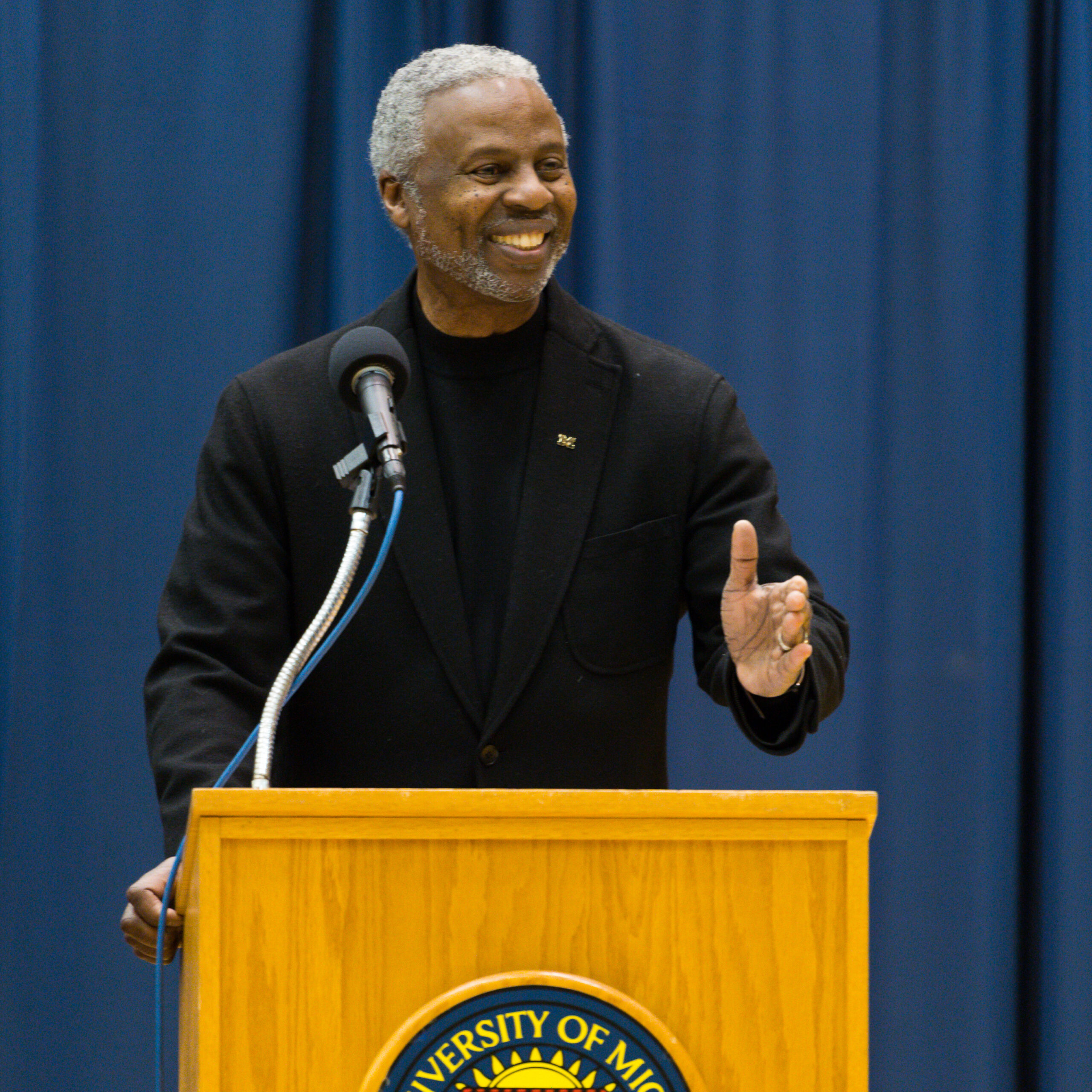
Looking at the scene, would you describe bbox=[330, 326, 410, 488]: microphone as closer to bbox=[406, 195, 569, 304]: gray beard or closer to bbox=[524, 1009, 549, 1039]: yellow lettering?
bbox=[524, 1009, 549, 1039]: yellow lettering

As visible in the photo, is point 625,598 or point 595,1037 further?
point 625,598

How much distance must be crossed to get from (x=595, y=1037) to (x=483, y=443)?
0.95 metres

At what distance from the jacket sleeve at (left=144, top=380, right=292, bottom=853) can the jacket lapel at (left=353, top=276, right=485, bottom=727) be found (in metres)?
0.14

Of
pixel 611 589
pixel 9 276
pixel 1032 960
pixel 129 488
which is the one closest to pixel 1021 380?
pixel 1032 960

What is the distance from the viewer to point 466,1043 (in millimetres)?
1018

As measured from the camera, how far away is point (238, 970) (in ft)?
3.38

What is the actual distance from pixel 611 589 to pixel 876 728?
1187 millimetres

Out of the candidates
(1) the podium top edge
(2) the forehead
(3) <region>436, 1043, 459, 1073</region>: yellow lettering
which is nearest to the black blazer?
(2) the forehead

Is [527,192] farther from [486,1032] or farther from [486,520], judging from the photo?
[486,1032]

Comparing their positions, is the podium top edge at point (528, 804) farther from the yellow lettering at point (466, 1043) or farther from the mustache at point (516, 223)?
the mustache at point (516, 223)

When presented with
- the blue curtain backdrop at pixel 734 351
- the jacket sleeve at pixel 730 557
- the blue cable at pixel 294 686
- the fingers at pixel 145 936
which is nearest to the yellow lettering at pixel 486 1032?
the blue cable at pixel 294 686

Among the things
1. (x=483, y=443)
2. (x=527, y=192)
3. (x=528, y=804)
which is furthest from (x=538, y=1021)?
(x=527, y=192)

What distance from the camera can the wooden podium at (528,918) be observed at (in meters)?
1.03

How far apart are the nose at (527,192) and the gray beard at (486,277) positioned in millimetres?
64
